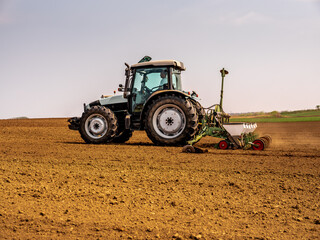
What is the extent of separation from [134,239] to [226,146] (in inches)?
250

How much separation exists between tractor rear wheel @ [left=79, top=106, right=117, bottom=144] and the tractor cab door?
750 millimetres

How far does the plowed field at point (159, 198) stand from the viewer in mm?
3639

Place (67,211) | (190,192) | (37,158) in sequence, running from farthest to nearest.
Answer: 1. (37,158)
2. (190,192)
3. (67,211)

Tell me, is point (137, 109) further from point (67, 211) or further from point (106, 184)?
point (67, 211)

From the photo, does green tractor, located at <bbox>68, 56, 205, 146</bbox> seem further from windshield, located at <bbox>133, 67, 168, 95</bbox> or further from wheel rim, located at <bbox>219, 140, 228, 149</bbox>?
wheel rim, located at <bbox>219, 140, 228, 149</bbox>

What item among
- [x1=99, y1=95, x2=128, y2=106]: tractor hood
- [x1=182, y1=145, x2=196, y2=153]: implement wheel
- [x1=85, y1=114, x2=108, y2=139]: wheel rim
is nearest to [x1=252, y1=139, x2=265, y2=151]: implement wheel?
[x1=182, y1=145, x2=196, y2=153]: implement wheel

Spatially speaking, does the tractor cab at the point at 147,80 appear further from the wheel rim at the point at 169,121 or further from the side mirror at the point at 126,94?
the wheel rim at the point at 169,121

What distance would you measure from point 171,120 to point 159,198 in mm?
5091

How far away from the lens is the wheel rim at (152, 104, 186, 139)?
31.2 feet

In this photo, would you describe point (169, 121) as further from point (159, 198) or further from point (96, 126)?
point (159, 198)

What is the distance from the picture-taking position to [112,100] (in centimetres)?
1094

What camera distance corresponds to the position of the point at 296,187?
528cm

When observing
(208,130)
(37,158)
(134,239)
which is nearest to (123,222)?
(134,239)

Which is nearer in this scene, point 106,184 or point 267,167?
point 106,184
